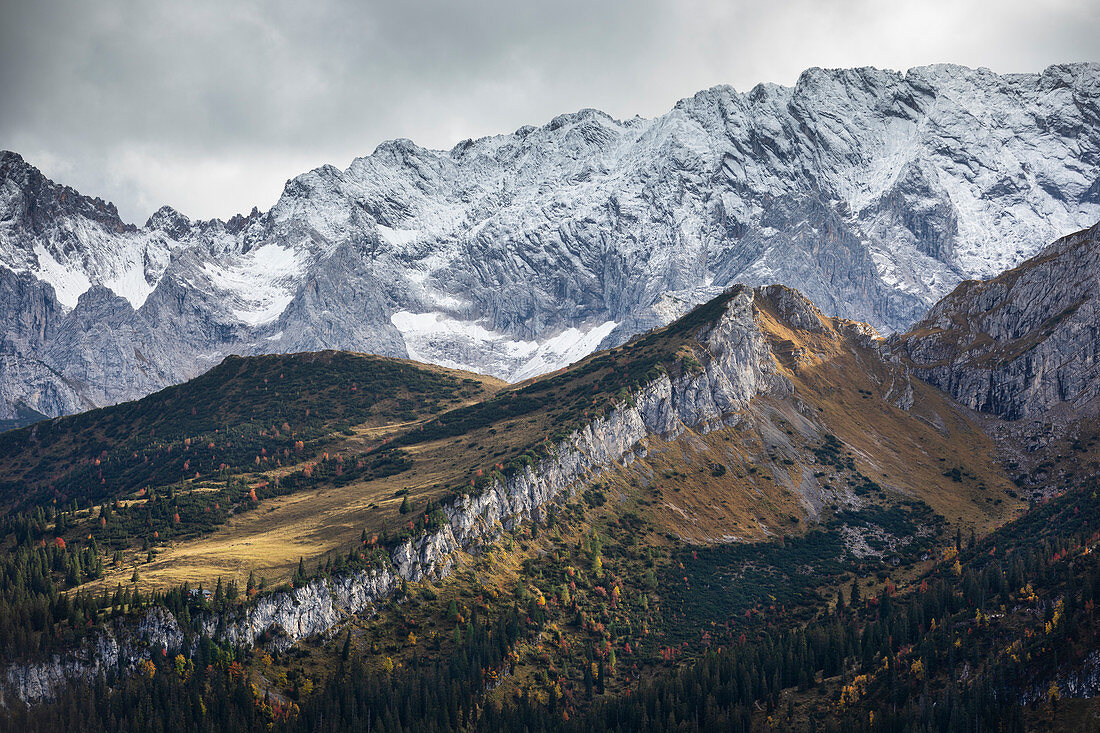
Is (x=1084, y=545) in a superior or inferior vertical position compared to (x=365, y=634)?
inferior

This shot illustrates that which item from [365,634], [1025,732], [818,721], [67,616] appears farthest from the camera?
[365,634]

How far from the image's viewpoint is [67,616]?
169 m

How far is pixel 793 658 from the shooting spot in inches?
6806

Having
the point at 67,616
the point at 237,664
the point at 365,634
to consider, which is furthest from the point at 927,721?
the point at 67,616

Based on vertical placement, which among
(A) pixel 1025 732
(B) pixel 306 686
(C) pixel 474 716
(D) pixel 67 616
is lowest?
(A) pixel 1025 732

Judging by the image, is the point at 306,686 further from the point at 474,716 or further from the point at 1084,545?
the point at 1084,545

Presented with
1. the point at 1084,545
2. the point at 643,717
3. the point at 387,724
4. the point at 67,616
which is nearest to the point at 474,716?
the point at 387,724

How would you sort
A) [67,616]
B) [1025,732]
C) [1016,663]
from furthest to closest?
[67,616], [1016,663], [1025,732]

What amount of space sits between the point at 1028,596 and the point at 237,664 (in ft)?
463

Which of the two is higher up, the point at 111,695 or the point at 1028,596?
the point at 111,695

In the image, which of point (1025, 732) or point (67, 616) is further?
point (67, 616)

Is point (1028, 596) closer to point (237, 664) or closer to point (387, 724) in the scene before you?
point (387, 724)

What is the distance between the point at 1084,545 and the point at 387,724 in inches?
5186

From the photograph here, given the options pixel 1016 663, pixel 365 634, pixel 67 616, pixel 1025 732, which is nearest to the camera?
pixel 1025 732
